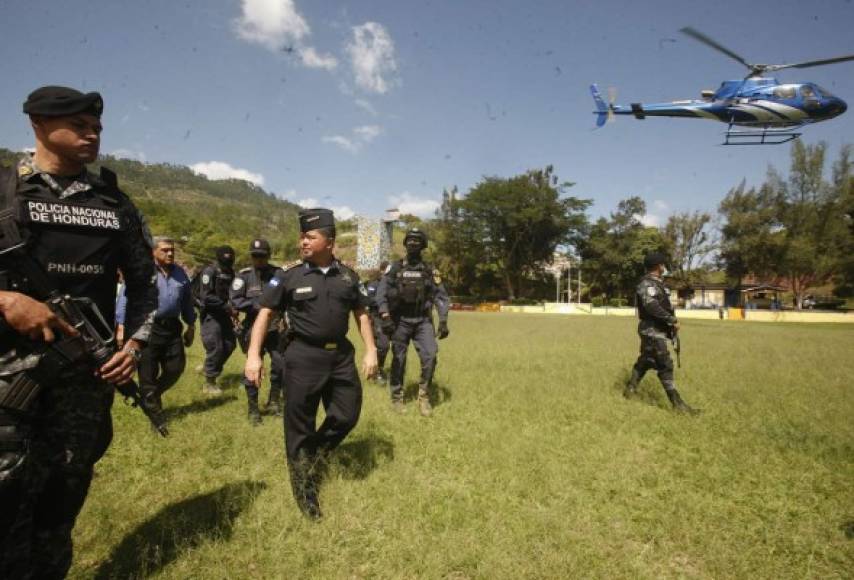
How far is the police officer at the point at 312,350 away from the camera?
392 cm

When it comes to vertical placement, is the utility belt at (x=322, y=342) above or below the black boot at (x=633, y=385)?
above

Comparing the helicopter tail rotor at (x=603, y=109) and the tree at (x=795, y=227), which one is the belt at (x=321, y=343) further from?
the tree at (x=795, y=227)

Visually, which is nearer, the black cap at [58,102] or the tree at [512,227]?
the black cap at [58,102]

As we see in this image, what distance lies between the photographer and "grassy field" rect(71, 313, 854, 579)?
3324 millimetres

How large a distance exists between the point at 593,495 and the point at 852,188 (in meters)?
69.4

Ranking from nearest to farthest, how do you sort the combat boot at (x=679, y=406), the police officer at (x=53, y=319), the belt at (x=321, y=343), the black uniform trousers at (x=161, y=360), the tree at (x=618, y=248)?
the police officer at (x=53, y=319), the belt at (x=321, y=343), the black uniform trousers at (x=161, y=360), the combat boot at (x=679, y=406), the tree at (x=618, y=248)

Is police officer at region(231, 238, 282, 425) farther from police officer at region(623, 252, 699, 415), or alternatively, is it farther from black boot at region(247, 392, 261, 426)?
police officer at region(623, 252, 699, 415)

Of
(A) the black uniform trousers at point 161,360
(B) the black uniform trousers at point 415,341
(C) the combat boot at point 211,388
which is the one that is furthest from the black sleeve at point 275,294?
(C) the combat boot at point 211,388

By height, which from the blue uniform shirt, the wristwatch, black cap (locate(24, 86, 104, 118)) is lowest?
the wristwatch

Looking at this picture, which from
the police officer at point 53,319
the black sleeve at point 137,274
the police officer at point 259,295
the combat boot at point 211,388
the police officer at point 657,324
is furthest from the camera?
the combat boot at point 211,388

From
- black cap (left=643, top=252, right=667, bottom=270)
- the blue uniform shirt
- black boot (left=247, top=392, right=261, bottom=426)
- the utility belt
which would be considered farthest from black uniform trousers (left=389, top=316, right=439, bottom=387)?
black cap (left=643, top=252, right=667, bottom=270)

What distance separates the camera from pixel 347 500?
4113 mm

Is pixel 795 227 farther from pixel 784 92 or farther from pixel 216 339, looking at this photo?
pixel 216 339

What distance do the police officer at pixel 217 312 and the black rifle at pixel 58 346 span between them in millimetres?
5194
